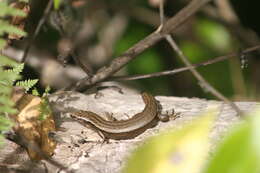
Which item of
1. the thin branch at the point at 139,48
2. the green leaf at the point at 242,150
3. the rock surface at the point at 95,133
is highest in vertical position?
the thin branch at the point at 139,48

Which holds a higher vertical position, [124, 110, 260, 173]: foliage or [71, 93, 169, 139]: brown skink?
[71, 93, 169, 139]: brown skink

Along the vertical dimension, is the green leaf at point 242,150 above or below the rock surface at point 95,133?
below

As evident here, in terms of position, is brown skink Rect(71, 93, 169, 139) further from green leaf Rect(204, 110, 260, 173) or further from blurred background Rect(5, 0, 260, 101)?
green leaf Rect(204, 110, 260, 173)

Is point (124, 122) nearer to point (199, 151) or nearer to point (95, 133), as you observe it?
point (95, 133)

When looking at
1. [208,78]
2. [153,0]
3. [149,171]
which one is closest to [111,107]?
[153,0]

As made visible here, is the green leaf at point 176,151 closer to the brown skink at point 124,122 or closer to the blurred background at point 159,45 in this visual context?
the brown skink at point 124,122

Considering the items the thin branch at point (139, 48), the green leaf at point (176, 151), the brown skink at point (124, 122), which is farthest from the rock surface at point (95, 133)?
the green leaf at point (176, 151)

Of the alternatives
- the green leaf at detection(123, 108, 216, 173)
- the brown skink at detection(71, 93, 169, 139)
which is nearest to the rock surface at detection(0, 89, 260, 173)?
the brown skink at detection(71, 93, 169, 139)
